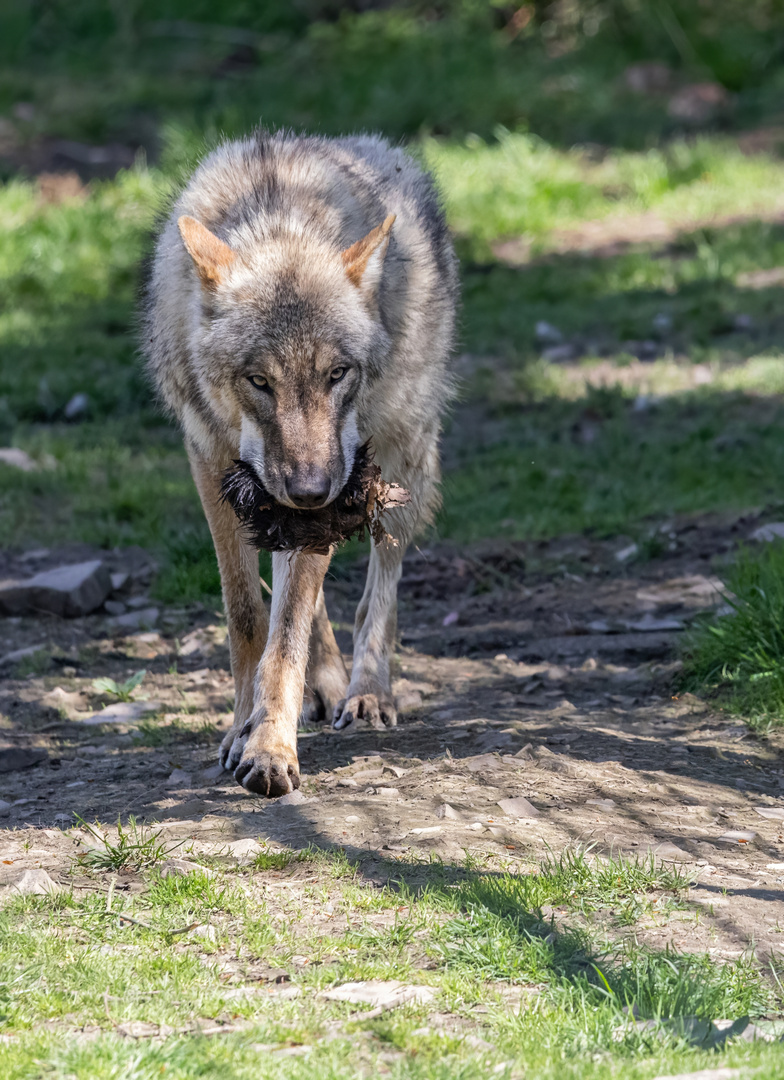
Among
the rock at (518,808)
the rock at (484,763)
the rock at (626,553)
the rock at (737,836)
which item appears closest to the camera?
the rock at (737,836)

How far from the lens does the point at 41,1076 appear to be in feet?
7.82

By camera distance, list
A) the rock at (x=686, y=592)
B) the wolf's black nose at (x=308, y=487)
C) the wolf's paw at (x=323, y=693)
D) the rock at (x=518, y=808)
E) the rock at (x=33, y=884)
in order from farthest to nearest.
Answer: the rock at (x=686, y=592)
the wolf's paw at (x=323, y=693)
the wolf's black nose at (x=308, y=487)
the rock at (x=518, y=808)
the rock at (x=33, y=884)

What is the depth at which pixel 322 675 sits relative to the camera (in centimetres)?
530

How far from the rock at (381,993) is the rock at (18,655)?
10.8 feet

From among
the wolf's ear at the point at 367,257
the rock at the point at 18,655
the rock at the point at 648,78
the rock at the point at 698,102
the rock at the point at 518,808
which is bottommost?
the rock at the point at 518,808

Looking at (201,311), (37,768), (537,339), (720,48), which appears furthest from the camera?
(720,48)

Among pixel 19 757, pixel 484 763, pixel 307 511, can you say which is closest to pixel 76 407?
pixel 19 757

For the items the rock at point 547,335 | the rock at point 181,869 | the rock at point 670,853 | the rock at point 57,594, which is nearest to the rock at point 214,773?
the rock at point 181,869

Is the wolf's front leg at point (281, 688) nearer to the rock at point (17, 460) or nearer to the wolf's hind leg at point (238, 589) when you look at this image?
the wolf's hind leg at point (238, 589)

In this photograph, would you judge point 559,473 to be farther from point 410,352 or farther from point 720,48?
point 720,48

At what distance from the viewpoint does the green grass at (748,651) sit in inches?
189

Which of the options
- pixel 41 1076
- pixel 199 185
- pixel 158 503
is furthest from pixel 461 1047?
pixel 158 503

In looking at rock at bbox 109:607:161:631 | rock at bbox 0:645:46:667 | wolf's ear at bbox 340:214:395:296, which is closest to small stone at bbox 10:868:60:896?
wolf's ear at bbox 340:214:395:296

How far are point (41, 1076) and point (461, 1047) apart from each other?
82 cm
